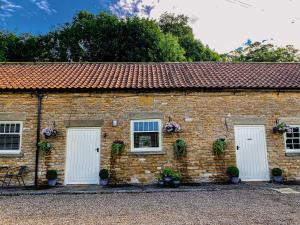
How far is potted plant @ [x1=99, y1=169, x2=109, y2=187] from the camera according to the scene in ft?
36.2

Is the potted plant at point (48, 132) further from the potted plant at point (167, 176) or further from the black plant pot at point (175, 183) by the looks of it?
the black plant pot at point (175, 183)

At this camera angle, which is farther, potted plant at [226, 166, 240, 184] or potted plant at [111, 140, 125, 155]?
potted plant at [111, 140, 125, 155]

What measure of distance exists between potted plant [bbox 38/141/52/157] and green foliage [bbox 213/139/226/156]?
268 inches

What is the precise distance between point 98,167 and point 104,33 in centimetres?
1985

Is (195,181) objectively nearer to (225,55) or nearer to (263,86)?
(263,86)

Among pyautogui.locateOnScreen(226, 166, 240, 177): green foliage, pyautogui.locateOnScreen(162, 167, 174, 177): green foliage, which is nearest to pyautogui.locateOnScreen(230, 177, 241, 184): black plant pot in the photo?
pyautogui.locateOnScreen(226, 166, 240, 177): green foliage

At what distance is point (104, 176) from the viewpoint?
11016 millimetres

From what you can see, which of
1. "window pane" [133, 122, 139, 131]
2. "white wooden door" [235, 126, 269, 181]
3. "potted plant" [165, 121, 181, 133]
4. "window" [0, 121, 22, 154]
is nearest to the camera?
"potted plant" [165, 121, 181, 133]

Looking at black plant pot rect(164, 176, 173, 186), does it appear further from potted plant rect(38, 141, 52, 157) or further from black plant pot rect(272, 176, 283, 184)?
potted plant rect(38, 141, 52, 157)

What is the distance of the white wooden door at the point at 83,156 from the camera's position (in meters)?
11.4

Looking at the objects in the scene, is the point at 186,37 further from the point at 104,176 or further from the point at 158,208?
the point at 158,208

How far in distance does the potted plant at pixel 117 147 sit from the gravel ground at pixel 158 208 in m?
2.41

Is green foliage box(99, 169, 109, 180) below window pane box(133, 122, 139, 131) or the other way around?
below

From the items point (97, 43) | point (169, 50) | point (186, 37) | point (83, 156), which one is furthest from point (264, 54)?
point (83, 156)
